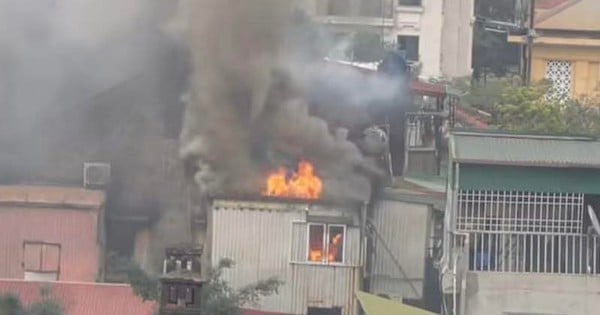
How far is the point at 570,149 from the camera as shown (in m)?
26.2

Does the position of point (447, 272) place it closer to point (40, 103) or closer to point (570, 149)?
point (570, 149)

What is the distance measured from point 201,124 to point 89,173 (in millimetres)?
1905

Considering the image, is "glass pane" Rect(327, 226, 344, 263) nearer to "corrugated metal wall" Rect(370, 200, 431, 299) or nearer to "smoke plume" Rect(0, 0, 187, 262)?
"corrugated metal wall" Rect(370, 200, 431, 299)

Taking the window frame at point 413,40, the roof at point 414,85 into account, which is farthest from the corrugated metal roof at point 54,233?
the window frame at point 413,40

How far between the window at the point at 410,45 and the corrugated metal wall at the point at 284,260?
699 inches

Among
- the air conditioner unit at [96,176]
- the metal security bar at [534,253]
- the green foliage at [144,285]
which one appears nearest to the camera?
the metal security bar at [534,253]

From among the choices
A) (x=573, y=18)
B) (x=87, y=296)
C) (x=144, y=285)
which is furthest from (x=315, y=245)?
(x=573, y=18)

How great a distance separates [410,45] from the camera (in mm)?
47281

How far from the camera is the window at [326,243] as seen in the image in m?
29.6

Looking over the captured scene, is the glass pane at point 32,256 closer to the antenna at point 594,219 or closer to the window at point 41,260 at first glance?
the window at point 41,260

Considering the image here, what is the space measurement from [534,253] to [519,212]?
567 millimetres

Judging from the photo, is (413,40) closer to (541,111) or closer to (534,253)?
(541,111)

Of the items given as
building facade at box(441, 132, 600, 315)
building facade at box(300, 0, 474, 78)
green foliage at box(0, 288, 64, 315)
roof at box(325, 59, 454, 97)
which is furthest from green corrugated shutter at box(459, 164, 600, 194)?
building facade at box(300, 0, 474, 78)

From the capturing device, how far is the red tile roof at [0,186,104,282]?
30.9 m
